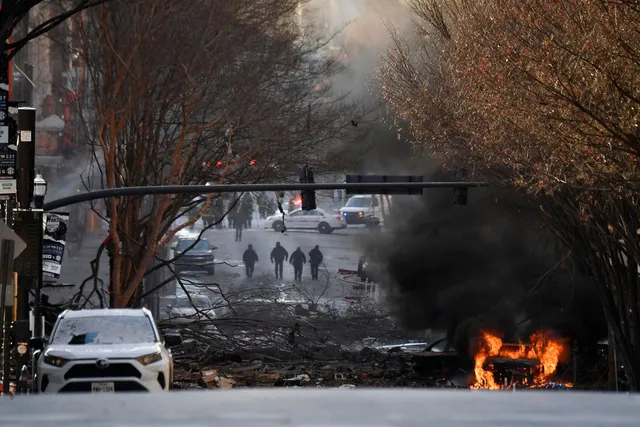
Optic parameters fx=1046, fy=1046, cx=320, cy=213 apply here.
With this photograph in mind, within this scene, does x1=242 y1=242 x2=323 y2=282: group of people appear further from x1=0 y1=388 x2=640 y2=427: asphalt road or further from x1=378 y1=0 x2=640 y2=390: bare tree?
x1=0 y1=388 x2=640 y2=427: asphalt road

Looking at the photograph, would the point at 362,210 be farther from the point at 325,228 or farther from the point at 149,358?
the point at 149,358

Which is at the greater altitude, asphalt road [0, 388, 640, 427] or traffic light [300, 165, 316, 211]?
traffic light [300, 165, 316, 211]

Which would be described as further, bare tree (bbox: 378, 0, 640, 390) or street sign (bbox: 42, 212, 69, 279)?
street sign (bbox: 42, 212, 69, 279)

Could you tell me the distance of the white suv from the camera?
13570 millimetres

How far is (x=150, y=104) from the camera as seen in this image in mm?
27656

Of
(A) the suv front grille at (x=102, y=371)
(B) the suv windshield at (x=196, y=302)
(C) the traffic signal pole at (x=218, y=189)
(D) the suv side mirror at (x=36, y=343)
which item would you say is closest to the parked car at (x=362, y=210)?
(B) the suv windshield at (x=196, y=302)

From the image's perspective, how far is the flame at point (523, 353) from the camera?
30.3 metres

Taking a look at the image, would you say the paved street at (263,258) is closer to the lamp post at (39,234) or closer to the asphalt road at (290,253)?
the asphalt road at (290,253)

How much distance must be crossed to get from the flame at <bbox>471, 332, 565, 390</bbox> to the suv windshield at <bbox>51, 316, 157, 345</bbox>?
659 inches

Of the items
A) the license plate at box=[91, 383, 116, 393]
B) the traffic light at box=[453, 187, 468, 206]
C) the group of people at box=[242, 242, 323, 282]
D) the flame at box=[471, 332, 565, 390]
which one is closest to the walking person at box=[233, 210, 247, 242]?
the group of people at box=[242, 242, 323, 282]

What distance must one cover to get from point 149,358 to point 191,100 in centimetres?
1499

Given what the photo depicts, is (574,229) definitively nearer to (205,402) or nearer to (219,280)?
(205,402)

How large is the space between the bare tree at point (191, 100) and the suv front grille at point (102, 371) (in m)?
13.0

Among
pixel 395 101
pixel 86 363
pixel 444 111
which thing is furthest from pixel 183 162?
pixel 86 363
